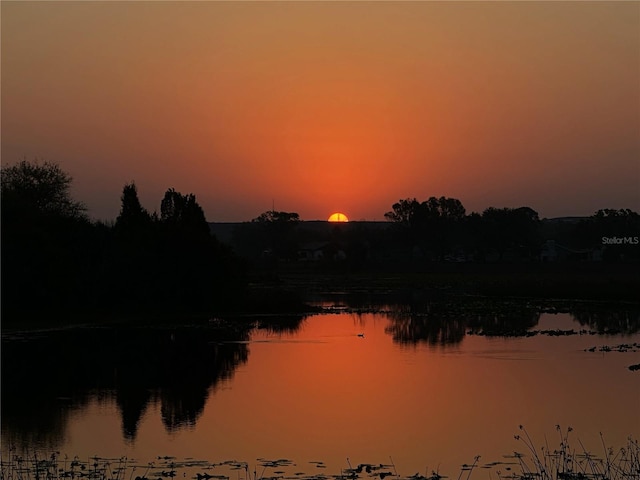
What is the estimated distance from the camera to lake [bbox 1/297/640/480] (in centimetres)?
1964

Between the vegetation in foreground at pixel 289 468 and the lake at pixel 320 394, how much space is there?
16 centimetres

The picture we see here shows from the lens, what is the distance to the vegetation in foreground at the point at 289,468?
16.3 m

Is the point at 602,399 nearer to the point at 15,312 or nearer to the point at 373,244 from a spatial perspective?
the point at 15,312

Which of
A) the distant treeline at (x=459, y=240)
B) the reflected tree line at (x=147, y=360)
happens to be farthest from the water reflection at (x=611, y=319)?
the distant treeline at (x=459, y=240)

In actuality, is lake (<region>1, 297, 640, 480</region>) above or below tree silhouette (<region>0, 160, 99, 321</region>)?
below

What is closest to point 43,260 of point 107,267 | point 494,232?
point 107,267

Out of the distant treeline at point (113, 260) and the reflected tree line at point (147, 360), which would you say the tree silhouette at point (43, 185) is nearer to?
the distant treeline at point (113, 260)

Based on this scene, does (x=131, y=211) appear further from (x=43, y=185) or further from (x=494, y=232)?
(x=494, y=232)

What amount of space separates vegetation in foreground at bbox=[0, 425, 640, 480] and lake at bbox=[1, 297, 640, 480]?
16 centimetres

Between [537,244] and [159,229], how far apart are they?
111068 mm

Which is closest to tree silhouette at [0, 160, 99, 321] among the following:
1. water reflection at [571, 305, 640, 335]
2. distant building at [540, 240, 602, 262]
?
water reflection at [571, 305, 640, 335]

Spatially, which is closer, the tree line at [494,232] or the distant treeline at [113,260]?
the distant treeline at [113,260]

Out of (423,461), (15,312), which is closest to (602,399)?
(423,461)

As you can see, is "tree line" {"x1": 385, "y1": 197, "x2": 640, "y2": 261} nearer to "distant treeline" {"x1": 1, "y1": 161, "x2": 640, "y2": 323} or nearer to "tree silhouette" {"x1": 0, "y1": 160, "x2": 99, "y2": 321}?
"distant treeline" {"x1": 1, "y1": 161, "x2": 640, "y2": 323}
